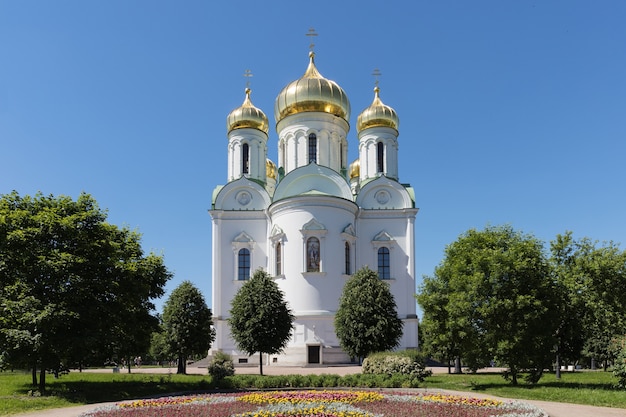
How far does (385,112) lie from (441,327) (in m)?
25.8

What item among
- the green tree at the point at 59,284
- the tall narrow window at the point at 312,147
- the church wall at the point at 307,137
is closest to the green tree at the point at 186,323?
the green tree at the point at 59,284

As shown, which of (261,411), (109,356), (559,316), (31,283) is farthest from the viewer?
(559,316)

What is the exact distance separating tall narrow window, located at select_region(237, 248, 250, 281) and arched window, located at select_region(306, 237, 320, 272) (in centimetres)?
567

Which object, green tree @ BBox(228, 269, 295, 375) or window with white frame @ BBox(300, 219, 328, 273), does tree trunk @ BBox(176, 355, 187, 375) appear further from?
window with white frame @ BBox(300, 219, 328, 273)

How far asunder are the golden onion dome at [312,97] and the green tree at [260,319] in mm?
17144

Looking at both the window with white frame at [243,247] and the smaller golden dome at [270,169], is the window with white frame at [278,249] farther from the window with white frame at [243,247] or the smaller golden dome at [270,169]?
the smaller golden dome at [270,169]

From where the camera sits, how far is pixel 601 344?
120ft

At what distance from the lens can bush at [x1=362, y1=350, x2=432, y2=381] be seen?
24344mm

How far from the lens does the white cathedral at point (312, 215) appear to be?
39.1m

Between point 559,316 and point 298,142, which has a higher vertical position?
point 298,142

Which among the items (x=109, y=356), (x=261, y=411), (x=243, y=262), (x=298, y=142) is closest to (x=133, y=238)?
(x=109, y=356)

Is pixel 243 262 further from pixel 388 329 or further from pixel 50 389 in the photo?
pixel 50 389

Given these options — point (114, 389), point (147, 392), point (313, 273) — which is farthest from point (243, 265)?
point (147, 392)

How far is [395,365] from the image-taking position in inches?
966
